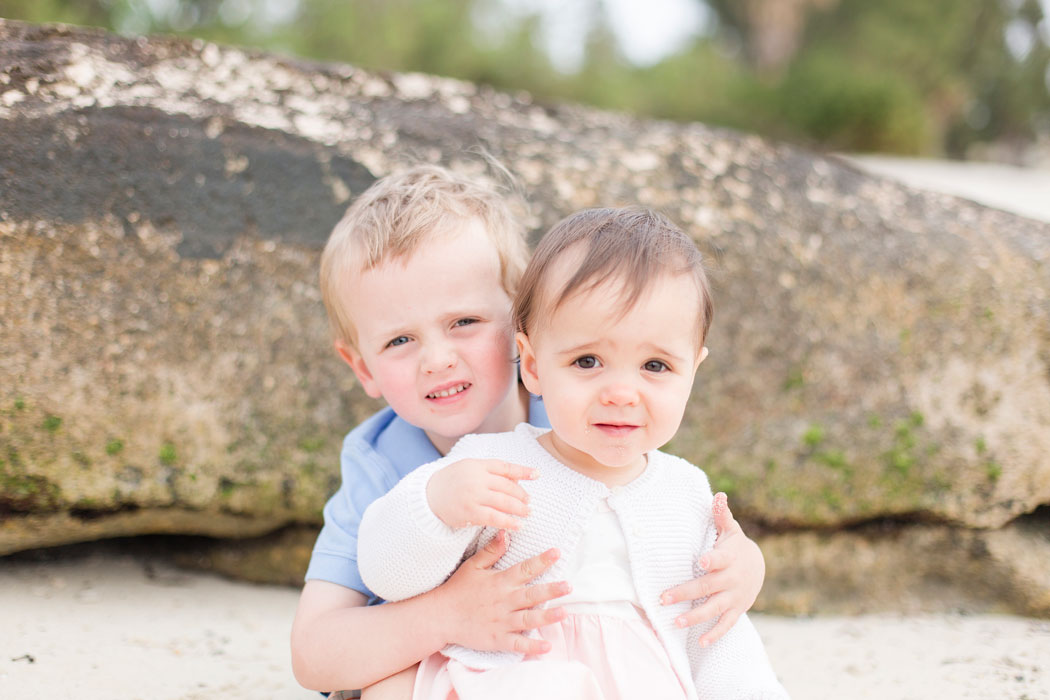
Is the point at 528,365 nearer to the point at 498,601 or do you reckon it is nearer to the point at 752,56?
the point at 498,601

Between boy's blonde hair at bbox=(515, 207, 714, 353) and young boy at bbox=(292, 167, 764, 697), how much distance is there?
22cm

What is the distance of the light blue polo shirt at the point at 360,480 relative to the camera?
1945mm

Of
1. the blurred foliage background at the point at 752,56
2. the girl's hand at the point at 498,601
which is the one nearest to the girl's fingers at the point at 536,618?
the girl's hand at the point at 498,601

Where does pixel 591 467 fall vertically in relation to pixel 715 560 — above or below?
above

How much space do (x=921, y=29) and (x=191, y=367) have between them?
67.8ft

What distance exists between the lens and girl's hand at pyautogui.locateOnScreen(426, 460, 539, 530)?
157 cm

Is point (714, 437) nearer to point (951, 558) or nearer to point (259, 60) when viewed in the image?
point (951, 558)

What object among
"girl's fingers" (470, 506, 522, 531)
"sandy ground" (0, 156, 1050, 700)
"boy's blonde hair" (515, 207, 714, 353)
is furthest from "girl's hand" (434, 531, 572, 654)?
"sandy ground" (0, 156, 1050, 700)

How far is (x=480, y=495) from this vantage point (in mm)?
1568

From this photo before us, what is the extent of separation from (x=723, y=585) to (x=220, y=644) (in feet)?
5.33

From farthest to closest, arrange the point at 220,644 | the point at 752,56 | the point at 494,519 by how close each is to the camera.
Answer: the point at 752,56
the point at 220,644
the point at 494,519

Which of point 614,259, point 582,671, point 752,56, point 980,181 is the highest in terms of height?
point 752,56

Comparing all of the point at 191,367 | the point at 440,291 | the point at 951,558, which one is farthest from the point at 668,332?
the point at 951,558

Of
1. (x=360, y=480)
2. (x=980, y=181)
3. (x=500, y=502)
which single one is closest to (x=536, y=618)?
(x=500, y=502)
